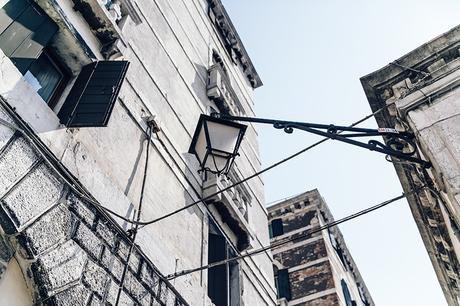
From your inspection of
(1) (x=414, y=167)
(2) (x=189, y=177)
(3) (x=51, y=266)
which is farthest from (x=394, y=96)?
(3) (x=51, y=266)

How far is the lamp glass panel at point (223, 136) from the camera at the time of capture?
4.92 metres

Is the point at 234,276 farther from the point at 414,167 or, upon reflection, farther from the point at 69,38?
the point at 69,38

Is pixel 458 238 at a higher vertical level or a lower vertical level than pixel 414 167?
lower

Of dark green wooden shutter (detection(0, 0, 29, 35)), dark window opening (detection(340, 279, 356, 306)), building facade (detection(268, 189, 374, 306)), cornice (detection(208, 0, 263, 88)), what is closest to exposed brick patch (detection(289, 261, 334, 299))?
building facade (detection(268, 189, 374, 306))

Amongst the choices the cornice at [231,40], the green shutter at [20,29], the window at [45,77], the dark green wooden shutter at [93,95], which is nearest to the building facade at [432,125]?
the dark green wooden shutter at [93,95]

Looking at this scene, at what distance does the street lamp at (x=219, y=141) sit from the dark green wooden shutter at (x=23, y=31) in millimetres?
1886

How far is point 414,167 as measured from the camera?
6055 millimetres

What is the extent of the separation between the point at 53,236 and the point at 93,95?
177 cm

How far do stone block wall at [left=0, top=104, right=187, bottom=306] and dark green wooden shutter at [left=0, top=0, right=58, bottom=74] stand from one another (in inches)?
33.5

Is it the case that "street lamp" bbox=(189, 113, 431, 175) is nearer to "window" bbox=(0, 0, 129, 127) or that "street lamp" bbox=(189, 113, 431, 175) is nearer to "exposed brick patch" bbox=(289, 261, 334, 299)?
"window" bbox=(0, 0, 129, 127)

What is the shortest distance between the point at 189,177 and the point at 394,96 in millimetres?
3435

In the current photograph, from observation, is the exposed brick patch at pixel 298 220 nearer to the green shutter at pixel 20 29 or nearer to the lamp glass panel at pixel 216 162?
the lamp glass panel at pixel 216 162

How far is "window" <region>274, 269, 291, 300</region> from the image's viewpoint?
58.7 feet

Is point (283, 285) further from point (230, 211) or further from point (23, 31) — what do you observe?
point (23, 31)
